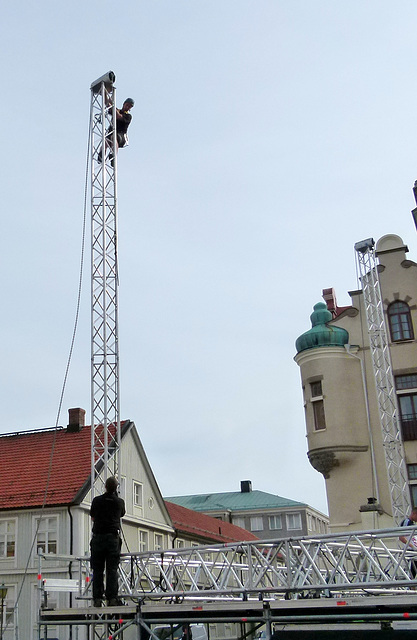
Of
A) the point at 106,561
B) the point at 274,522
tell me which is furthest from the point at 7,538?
the point at 274,522

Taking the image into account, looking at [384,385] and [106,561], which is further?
[384,385]

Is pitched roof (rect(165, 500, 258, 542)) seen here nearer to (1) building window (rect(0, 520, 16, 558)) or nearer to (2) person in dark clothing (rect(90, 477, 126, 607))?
(1) building window (rect(0, 520, 16, 558))

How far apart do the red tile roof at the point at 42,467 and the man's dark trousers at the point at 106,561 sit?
17.1 metres

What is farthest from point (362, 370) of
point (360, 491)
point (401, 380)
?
point (360, 491)

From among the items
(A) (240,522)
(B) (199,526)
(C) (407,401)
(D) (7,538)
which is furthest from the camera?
(A) (240,522)

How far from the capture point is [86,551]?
2898cm

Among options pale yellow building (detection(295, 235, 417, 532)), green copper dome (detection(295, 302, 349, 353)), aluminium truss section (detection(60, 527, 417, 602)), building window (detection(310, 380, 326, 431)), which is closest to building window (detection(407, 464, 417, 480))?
pale yellow building (detection(295, 235, 417, 532))

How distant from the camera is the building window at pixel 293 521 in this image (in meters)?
70.0

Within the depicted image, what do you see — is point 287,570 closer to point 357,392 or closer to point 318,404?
point 357,392

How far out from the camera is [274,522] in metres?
70.3

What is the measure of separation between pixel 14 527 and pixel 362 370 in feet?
50.8

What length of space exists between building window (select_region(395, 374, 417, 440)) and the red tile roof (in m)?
13.0

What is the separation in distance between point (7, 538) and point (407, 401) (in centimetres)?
1698

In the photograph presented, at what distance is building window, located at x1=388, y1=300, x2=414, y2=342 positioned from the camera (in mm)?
32375
